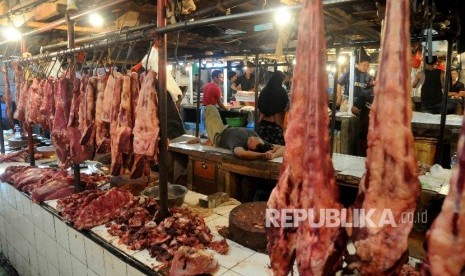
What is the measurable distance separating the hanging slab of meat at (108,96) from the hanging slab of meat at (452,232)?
3.36 metres

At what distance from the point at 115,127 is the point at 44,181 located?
6.98ft

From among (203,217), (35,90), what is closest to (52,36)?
(35,90)

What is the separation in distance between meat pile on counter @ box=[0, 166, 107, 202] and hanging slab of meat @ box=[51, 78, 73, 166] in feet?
1.71

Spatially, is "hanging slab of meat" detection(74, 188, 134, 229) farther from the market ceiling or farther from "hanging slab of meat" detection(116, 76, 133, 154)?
the market ceiling

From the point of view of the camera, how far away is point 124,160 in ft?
12.1

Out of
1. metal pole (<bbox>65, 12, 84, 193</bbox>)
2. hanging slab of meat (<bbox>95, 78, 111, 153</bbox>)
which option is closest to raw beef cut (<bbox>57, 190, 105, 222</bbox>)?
metal pole (<bbox>65, 12, 84, 193</bbox>)

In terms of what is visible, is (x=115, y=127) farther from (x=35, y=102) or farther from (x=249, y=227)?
(x=35, y=102)

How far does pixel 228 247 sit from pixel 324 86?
1943 millimetres

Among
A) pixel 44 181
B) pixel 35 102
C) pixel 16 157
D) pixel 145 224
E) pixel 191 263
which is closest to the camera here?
pixel 191 263

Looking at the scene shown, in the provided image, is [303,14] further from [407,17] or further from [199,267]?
[199,267]

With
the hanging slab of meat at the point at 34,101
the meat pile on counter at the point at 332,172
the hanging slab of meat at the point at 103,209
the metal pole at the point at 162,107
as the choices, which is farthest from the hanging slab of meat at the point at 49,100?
the meat pile on counter at the point at 332,172

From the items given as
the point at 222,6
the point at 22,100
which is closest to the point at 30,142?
the point at 22,100

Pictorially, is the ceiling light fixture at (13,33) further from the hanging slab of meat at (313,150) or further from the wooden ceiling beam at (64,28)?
the hanging slab of meat at (313,150)

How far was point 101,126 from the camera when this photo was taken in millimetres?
3967
